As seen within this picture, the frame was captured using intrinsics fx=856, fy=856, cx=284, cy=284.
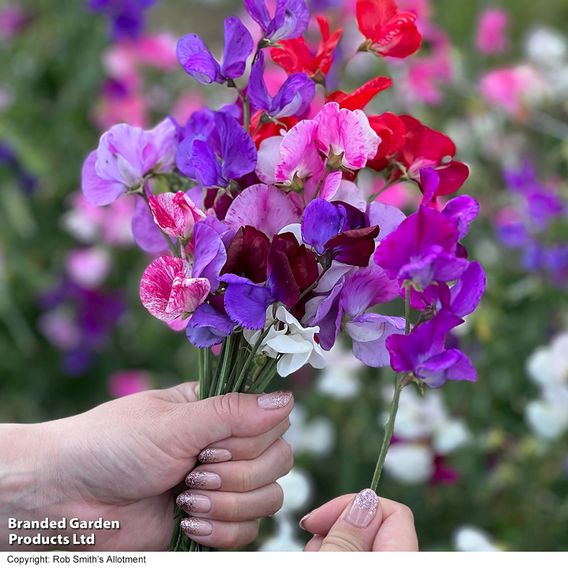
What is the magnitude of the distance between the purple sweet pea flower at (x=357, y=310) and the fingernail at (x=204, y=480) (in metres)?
0.16

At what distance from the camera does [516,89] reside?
5.42ft

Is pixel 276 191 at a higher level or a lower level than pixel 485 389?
higher

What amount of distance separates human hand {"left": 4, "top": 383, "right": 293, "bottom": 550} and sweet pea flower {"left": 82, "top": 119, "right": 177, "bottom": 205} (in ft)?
0.64

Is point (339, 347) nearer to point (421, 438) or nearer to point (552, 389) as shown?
point (421, 438)

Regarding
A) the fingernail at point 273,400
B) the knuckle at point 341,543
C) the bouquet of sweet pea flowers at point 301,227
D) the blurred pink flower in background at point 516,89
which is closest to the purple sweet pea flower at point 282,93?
the bouquet of sweet pea flowers at point 301,227

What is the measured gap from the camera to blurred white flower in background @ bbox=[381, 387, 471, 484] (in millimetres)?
1345

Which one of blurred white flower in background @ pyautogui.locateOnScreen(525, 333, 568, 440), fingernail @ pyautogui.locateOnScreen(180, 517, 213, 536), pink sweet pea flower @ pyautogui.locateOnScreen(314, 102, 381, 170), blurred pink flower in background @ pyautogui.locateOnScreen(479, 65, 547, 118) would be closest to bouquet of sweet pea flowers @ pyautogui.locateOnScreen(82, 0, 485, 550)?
pink sweet pea flower @ pyautogui.locateOnScreen(314, 102, 381, 170)

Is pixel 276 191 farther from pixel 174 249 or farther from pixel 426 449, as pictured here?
pixel 426 449

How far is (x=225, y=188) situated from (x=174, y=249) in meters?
0.07

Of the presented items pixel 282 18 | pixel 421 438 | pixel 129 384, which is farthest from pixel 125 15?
pixel 282 18

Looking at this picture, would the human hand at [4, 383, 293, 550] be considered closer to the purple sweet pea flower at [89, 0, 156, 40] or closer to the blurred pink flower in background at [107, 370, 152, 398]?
the blurred pink flower in background at [107, 370, 152, 398]

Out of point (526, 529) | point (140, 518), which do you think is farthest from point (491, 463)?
point (140, 518)

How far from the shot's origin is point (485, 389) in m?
1.47

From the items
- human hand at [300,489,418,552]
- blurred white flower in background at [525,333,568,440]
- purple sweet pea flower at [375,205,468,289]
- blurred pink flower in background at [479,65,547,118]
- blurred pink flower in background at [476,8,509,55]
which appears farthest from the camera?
blurred pink flower in background at [476,8,509,55]
